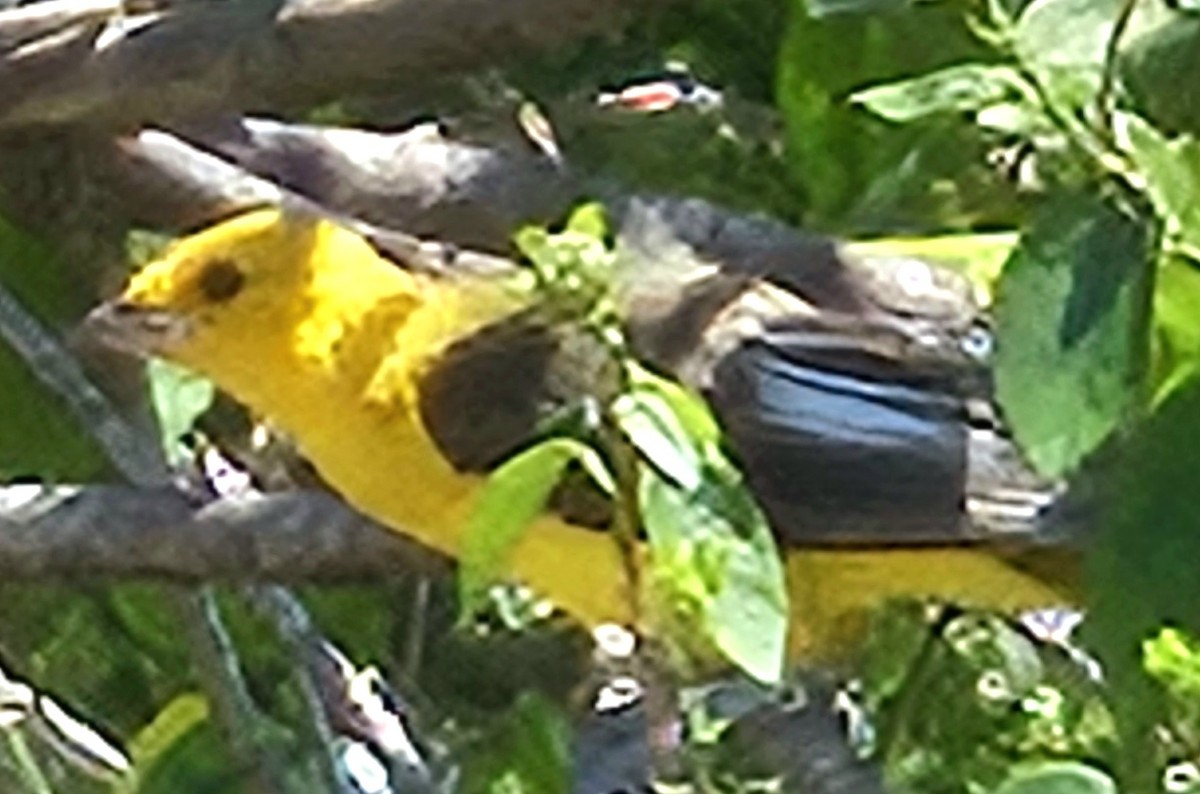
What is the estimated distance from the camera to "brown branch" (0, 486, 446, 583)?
4.51 ft

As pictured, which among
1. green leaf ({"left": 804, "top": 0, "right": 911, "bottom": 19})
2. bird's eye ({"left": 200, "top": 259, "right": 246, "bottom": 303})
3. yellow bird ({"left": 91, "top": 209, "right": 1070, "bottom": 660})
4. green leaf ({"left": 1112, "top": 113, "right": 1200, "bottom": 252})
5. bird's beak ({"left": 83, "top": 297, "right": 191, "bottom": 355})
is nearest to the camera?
green leaf ({"left": 1112, "top": 113, "right": 1200, "bottom": 252})

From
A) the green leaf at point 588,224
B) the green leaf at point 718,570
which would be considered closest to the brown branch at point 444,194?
the green leaf at point 588,224

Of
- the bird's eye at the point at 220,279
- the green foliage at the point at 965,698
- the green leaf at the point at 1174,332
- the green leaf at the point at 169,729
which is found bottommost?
the green foliage at the point at 965,698

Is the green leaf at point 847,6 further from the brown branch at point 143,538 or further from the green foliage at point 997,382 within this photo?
the brown branch at point 143,538

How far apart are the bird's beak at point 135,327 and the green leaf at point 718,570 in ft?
1.94

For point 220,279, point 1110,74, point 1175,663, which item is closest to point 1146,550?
point 1175,663

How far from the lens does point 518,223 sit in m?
1.46

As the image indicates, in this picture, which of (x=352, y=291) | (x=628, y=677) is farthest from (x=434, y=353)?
(x=628, y=677)

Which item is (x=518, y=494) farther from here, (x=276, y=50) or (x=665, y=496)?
(x=276, y=50)

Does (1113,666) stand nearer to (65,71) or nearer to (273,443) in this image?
(65,71)

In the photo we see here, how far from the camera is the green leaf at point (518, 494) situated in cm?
98

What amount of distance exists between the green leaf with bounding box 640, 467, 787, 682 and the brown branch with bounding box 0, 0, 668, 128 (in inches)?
13.9

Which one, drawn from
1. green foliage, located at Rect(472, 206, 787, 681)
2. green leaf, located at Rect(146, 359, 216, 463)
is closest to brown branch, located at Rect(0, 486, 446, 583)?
green leaf, located at Rect(146, 359, 216, 463)

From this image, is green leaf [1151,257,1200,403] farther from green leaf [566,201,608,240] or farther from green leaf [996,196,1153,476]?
green leaf [566,201,608,240]
